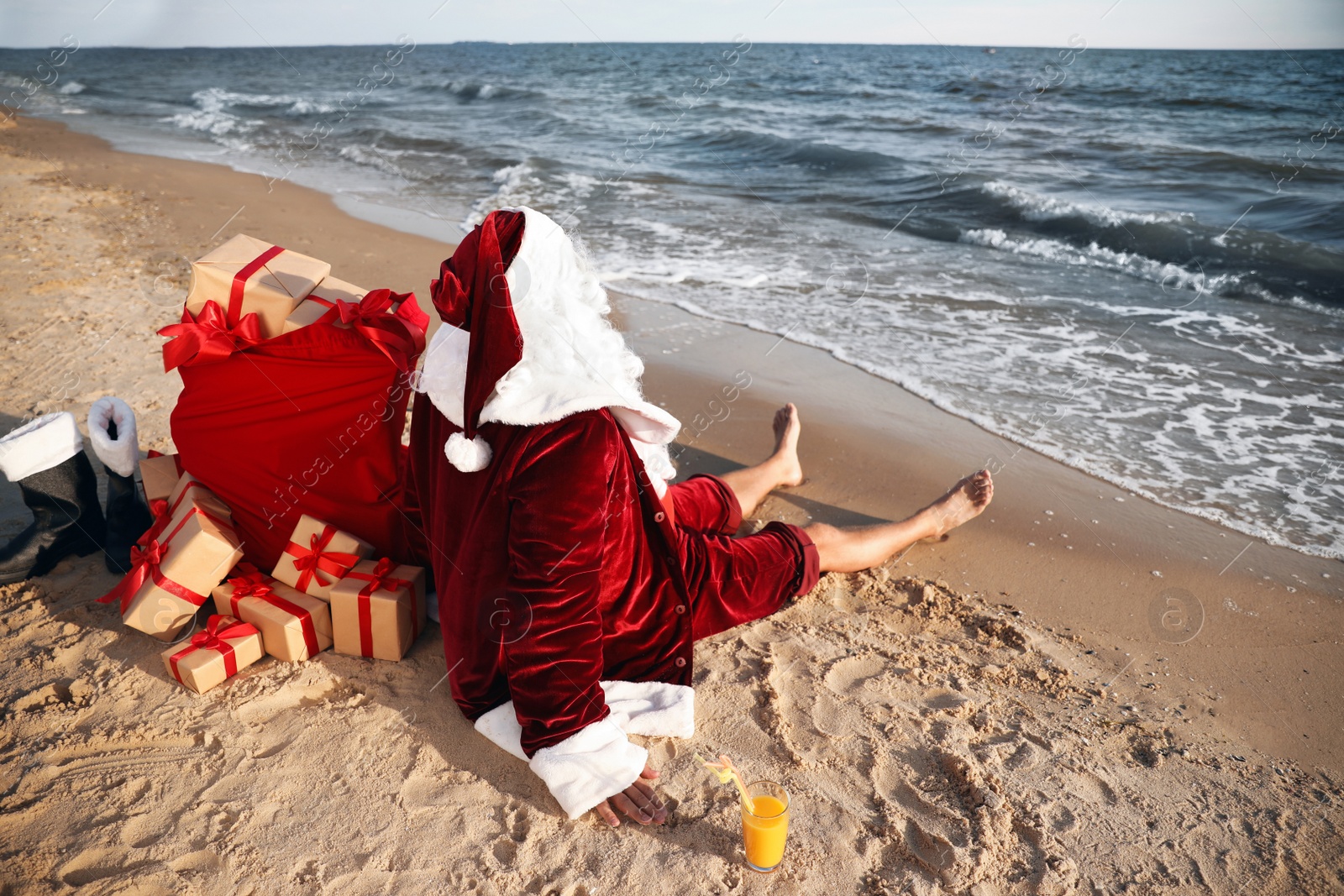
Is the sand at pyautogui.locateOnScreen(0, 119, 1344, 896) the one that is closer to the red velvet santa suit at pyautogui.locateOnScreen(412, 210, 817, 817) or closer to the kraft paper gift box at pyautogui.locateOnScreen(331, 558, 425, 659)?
the kraft paper gift box at pyautogui.locateOnScreen(331, 558, 425, 659)

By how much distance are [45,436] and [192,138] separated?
1343 centimetres

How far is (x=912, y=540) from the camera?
3.19 meters

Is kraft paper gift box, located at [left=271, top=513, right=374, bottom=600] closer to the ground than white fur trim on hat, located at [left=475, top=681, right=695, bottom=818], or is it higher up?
higher up

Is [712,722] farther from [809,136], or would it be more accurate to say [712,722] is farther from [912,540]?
[809,136]

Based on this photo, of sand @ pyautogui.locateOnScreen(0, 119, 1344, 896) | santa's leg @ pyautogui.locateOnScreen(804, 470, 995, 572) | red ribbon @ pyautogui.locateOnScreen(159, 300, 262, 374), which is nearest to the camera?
sand @ pyautogui.locateOnScreen(0, 119, 1344, 896)

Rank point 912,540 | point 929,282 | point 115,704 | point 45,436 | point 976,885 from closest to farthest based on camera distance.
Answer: point 976,885 → point 115,704 → point 45,436 → point 912,540 → point 929,282

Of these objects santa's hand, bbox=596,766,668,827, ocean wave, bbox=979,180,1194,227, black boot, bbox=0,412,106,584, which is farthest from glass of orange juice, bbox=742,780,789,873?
ocean wave, bbox=979,180,1194,227

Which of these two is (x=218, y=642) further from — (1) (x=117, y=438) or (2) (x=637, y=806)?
(2) (x=637, y=806)

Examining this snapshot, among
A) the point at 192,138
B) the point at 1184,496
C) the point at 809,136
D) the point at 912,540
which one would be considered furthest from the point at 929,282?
the point at 192,138

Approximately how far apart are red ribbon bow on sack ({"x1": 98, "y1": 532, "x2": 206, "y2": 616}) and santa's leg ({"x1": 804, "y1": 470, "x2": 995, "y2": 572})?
2.09m

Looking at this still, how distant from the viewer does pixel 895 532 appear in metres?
3.15

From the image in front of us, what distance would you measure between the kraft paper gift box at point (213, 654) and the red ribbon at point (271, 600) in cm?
9

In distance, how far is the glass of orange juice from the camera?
73.6 inches

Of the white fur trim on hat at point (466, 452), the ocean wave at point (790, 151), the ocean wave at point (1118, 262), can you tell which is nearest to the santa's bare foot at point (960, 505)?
the white fur trim on hat at point (466, 452)
